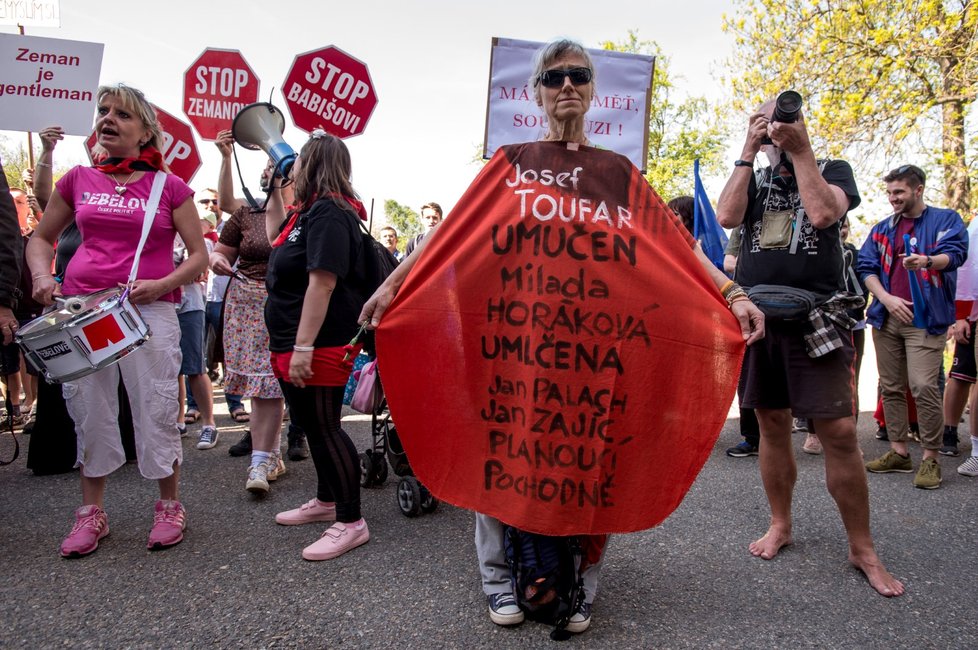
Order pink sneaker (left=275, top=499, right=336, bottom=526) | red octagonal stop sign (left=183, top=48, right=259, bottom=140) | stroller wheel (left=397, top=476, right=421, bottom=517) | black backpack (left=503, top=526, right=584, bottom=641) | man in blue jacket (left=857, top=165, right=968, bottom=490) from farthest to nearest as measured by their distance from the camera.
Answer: red octagonal stop sign (left=183, top=48, right=259, bottom=140) < man in blue jacket (left=857, top=165, right=968, bottom=490) < stroller wheel (left=397, top=476, right=421, bottom=517) < pink sneaker (left=275, top=499, right=336, bottom=526) < black backpack (left=503, top=526, right=584, bottom=641)

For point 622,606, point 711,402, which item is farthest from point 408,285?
point 622,606

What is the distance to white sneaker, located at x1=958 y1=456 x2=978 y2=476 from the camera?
441 centimetres

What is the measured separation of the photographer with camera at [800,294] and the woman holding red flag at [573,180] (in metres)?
0.67

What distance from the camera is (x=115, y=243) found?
297 cm

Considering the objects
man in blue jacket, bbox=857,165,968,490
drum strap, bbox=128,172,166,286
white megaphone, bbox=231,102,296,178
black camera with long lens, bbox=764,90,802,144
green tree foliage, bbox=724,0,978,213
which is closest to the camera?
black camera with long lens, bbox=764,90,802,144

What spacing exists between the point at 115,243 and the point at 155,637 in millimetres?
1733

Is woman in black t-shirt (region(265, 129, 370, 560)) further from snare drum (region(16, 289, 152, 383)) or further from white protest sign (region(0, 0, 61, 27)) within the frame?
white protest sign (region(0, 0, 61, 27))

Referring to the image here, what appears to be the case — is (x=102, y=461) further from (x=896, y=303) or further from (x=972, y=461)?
(x=972, y=461)

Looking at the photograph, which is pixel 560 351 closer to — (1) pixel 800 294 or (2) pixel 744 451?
(1) pixel 800 294

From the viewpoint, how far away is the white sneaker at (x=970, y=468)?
441 cm

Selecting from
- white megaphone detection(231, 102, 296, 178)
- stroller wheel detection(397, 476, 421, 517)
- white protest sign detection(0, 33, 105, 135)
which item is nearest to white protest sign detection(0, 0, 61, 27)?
white protest sign detection(0, 33, 105, 135)

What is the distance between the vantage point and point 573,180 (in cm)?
228

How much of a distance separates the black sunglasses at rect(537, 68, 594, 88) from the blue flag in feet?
10.6

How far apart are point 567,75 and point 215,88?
4.04 m
